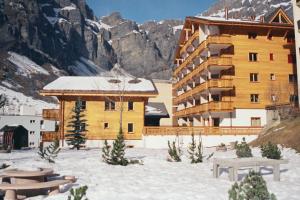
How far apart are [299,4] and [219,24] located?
829cm

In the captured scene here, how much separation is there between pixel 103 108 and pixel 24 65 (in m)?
144

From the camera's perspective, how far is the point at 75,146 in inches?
1208

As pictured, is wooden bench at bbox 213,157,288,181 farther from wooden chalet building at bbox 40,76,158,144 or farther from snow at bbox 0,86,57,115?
snow at bbox 0,86,57,115

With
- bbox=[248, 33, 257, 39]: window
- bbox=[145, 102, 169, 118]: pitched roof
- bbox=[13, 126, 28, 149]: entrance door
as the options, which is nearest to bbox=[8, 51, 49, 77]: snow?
bbox=[13, 126, 28, 149]: entrance door

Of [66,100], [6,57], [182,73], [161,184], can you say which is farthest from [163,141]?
[6,57]

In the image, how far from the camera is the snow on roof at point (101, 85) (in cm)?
3556

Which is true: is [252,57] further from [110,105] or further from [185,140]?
[110,105]

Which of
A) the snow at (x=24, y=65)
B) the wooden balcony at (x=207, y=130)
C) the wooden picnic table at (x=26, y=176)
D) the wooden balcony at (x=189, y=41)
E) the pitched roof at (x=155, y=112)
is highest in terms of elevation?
the snow at (x=24, y=65)

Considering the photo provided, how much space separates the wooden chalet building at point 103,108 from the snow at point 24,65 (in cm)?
12965

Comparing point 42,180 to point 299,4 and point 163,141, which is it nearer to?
point 163,141

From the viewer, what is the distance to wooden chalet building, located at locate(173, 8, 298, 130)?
38.2 meters

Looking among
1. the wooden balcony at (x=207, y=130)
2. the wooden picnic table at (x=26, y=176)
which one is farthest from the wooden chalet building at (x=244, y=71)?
the wooden picnic table at (x=26, y=176)

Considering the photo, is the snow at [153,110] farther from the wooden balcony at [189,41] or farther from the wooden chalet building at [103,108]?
the wooden balcony at [189,41]

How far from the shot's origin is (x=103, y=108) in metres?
35.9
